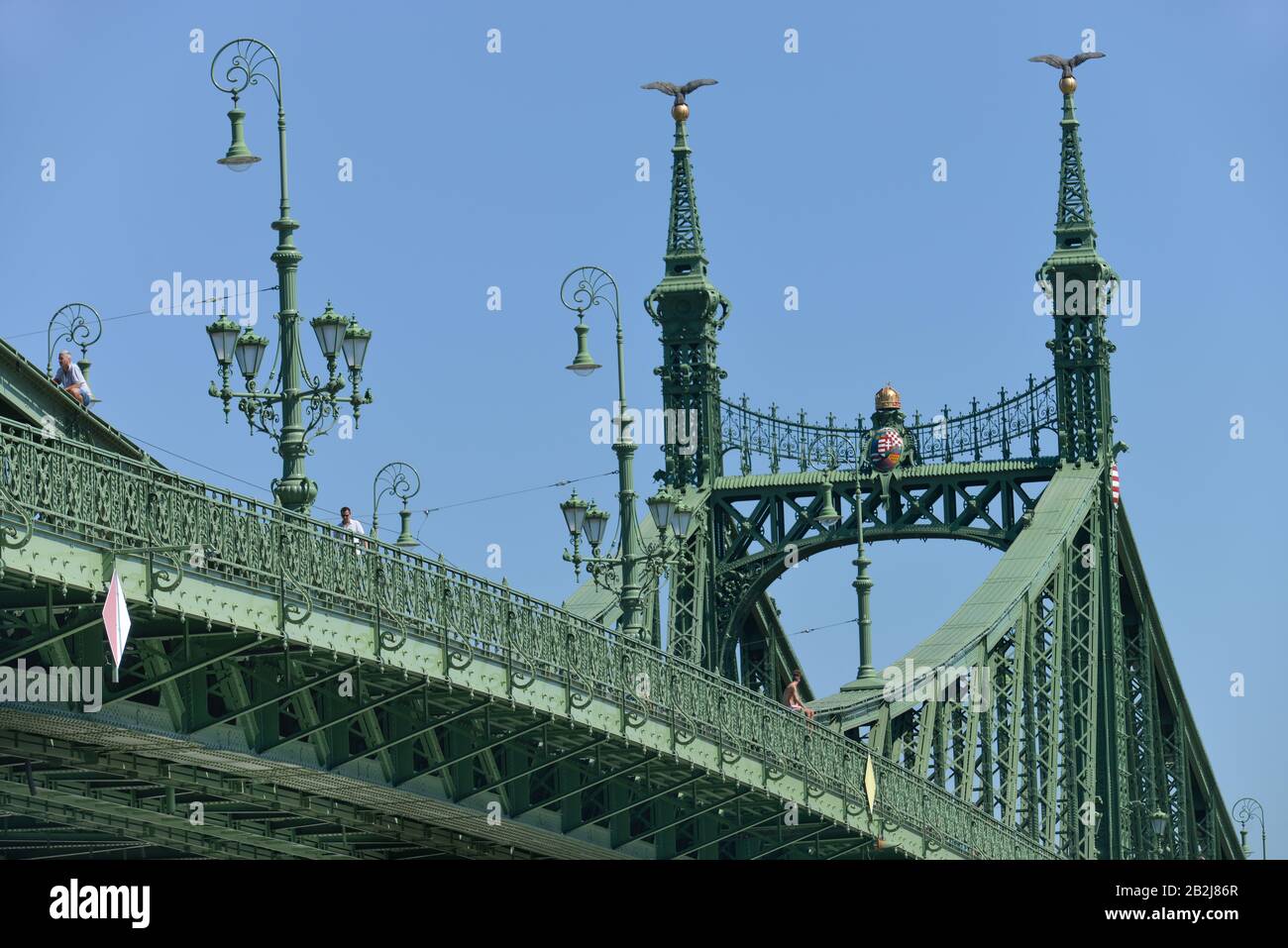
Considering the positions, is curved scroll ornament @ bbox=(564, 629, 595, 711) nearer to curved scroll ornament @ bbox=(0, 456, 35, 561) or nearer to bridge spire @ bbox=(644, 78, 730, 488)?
curved scroll ornament @ bbox=(0, 456, 35, 561)

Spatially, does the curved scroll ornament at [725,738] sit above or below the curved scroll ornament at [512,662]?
below

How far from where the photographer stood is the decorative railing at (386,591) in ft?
152

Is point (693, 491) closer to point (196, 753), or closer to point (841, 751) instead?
point (841, 751)

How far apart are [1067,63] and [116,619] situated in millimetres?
58092

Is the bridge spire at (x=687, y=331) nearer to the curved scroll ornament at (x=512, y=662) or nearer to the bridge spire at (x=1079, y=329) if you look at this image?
the bridge spire at (x=1079, y=329)

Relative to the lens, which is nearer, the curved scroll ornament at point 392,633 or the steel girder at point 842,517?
the curved scroll ornament at point 392,633

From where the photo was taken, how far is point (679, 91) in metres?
93.3

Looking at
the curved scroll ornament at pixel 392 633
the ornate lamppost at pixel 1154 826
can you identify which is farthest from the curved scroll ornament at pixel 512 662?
the ornate lamppost at pixel 1154 826

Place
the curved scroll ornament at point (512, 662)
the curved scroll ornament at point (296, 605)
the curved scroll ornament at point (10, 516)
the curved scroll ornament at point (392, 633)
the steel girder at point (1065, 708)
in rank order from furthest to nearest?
the steel girder at point (1065, 708) < the curved scroll ornament at point (512, 662) < the curved scroll ornament at point (392, 633) < the curved scroll ornament at point (296, 605) < the curved scroll ornament at point (10, 516)

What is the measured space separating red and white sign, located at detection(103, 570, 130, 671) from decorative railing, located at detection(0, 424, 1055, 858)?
69 cm

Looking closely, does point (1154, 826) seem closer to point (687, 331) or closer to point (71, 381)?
point (687, 331)

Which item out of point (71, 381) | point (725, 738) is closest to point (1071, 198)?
point (725, 738)

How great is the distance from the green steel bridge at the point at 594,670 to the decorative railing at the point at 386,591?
58mm
